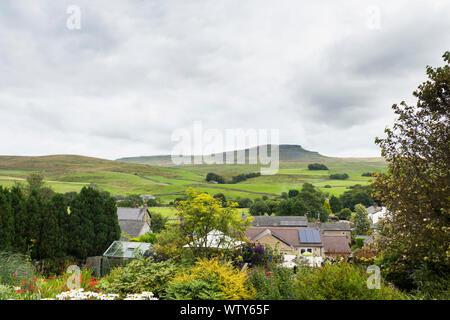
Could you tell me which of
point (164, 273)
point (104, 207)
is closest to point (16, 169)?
point (104, 207)

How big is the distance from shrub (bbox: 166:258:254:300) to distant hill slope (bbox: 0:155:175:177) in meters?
103

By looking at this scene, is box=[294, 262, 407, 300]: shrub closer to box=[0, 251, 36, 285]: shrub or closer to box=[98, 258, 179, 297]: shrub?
box=[98, 258, 179, 297]: shrub

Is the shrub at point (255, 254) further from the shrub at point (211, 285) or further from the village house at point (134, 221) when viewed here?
the village house at point (134, 221)

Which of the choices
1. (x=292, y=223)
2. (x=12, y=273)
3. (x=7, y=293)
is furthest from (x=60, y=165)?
(x=7, y=293)

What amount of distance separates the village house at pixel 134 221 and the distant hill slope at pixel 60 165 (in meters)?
61.6

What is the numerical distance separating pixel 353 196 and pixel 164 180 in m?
60.7

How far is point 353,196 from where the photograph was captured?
244 ft

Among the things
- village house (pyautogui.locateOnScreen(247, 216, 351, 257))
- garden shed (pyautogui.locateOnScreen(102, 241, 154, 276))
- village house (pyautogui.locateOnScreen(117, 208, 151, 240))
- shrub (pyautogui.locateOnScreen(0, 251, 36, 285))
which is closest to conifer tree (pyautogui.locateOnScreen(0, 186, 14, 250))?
garden shed (pyautogui.locateOnScreen(102, 241, 154, 276))

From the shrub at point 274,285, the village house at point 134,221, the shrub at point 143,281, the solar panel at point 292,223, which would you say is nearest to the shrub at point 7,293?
the shrub at point 143,281

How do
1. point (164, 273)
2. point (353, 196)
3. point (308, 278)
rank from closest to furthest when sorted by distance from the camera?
point (308, 278) → point (164, 273) → point (353, 196)

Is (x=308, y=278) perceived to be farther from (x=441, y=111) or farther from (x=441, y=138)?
(x=441, y=111)

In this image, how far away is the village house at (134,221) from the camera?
3852 centimetres

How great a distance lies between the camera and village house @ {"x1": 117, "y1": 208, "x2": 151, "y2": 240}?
38516mm

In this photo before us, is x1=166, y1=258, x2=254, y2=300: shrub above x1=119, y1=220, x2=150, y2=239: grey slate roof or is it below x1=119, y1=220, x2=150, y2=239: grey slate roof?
above
